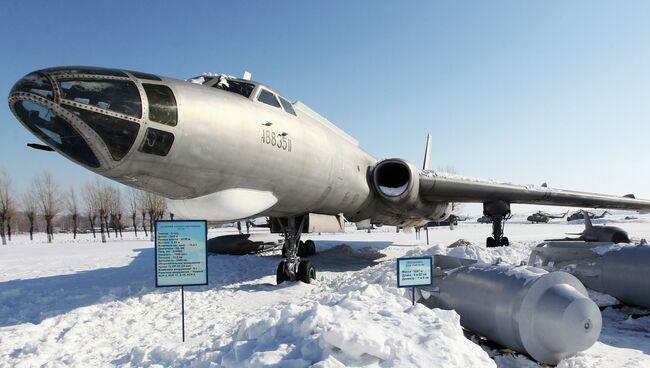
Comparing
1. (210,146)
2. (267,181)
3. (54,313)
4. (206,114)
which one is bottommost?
(54,313)

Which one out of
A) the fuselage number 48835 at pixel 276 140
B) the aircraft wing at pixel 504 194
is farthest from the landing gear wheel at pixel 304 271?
the aircraft wing at pixel 504 194

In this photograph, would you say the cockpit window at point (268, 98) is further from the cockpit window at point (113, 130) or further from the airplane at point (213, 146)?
the cockpit window at point (113, 130)

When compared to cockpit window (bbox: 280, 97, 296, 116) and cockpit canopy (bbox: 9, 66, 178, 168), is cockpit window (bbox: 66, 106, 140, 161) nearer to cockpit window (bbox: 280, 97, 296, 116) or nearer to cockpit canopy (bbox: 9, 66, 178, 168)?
cockpit canopy (bbox: 9, 66, 178, 168)

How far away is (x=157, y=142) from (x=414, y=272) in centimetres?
427

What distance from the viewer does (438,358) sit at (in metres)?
3.58

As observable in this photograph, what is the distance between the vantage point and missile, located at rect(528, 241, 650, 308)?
7.54 meters

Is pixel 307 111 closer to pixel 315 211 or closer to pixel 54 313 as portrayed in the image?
pixel 315 211

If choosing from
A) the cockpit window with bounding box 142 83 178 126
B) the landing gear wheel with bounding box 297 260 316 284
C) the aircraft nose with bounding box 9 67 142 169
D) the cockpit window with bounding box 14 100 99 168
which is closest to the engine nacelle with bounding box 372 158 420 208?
the landing gear wheel with bounding box 297 260 316 284

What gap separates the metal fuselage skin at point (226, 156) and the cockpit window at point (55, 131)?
0.23ft

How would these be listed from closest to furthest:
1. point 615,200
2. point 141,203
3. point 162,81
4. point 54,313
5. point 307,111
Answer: point 162,81 → point 54,313 → point 307,111 → point 615,200 → point 141,203

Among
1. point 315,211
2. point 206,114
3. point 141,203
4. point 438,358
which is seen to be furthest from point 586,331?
point 141,203

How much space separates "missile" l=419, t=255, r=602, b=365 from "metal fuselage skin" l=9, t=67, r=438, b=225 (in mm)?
3913

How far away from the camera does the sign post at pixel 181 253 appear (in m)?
6.02

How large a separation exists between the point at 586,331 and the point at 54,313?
840 cm
